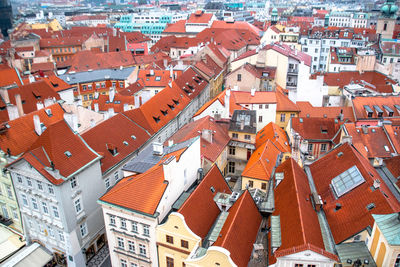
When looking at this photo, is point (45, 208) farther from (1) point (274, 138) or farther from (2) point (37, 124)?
(1) point (274, 138)

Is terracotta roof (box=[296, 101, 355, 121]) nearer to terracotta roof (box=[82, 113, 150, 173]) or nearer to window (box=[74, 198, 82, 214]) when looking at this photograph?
terracotta roof (box=[82, 113, 150, 173])

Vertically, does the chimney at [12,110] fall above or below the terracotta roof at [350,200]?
above

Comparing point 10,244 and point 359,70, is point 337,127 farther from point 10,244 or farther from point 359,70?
point 10,244

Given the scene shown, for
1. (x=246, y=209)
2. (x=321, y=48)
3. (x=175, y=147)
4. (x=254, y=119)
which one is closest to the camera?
(x=246, y=209)

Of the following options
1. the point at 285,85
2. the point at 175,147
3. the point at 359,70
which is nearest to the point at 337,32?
the point at 359,70

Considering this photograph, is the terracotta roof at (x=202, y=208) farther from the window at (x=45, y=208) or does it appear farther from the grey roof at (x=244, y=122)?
the window at (x=45, y=208)

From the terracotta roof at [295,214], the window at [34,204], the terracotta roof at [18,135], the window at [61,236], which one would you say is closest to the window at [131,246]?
the window at [61,236]

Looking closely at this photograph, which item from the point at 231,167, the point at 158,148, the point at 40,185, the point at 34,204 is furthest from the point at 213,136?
the point at 34,204
